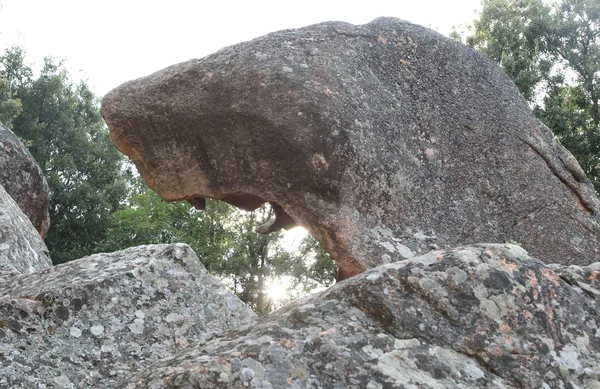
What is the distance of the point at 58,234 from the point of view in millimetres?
26328

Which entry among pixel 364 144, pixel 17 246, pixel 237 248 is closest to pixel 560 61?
pixel 237 248

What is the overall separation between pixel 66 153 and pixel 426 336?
28727 mm

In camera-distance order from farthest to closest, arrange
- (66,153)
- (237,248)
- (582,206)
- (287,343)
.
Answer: (66,153)
(237,248)
(582,206)
(287,343)

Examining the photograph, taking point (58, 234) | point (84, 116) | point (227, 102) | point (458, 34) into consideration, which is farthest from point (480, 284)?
point (84, 116)

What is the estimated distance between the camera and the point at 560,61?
22562 mm

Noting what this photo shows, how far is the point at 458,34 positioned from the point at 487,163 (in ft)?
59.6

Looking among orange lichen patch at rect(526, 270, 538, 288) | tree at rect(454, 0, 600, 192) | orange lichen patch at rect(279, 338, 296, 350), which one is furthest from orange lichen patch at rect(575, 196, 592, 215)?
tree at rect(454, 0, 600, 192)

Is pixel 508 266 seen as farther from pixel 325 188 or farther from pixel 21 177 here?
pixel 21 177

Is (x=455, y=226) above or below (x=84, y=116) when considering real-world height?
below

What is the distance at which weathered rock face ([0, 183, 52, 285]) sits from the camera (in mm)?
5762

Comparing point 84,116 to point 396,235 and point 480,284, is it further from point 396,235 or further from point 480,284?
point 480,284

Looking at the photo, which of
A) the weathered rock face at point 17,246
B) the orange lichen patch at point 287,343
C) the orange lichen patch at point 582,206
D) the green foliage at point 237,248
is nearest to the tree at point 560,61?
the green foliage at point 237,248

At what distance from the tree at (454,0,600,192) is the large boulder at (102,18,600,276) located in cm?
1361

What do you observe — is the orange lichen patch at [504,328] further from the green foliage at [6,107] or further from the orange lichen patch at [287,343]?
the green foliage at [6,107]
